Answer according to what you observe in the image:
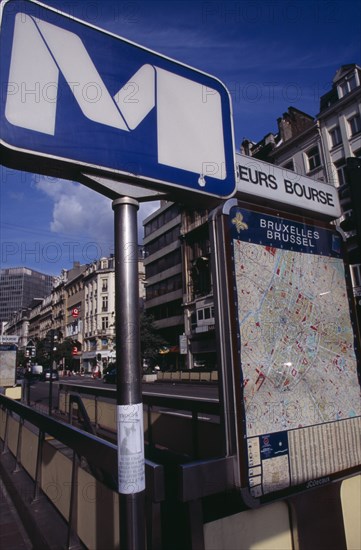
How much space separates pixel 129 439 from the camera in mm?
1324

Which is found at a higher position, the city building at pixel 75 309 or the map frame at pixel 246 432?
the city building at pixel 75 309

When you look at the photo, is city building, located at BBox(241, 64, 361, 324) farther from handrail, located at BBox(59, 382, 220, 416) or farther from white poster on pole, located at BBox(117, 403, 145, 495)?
white poster on pole, located at BBox(117, 403, 145, 495)

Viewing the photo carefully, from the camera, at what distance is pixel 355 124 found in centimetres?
2464

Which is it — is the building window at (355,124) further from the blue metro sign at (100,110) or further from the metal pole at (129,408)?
the metal pole at (129,408)

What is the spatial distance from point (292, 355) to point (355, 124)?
2719 centimetres

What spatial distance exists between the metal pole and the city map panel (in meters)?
0.78

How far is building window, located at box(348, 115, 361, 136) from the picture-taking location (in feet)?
79.8

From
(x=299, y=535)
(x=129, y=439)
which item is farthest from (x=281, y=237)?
(x=299, y=535)

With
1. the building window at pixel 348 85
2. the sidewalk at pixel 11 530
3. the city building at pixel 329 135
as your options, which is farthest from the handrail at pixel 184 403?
the building window at pixel 348 85

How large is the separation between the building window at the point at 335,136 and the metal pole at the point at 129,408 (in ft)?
92.4

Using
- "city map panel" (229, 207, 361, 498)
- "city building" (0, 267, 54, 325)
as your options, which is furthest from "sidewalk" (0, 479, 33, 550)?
"city building" (0, 267, 54, 325)

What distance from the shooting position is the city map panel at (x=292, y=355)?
6.58 feet

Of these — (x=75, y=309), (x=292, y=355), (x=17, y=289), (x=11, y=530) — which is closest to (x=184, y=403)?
(x=11, y=530)

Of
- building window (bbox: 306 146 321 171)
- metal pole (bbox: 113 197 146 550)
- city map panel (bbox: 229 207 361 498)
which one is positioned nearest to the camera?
metal pole (bbox: 113 197 146 550)
